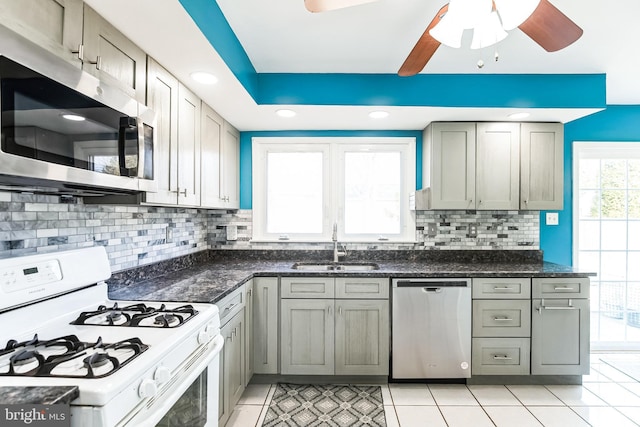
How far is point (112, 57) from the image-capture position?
1.46m

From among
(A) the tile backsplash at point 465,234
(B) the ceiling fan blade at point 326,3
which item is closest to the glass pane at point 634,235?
(A) the tile backsplash at point 465,234

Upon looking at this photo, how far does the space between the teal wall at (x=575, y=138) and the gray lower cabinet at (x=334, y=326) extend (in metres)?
1.82

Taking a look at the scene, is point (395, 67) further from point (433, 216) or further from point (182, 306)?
point (182, 306)

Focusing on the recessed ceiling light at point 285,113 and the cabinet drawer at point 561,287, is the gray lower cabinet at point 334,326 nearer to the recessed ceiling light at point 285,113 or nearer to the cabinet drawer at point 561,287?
the cabinet drawer at point 561,287

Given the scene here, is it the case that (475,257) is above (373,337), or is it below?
above

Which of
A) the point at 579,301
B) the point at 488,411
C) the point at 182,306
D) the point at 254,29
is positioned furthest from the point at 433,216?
the point at 182,306

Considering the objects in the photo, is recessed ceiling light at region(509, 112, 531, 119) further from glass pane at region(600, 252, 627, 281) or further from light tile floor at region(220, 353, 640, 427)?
light tile floor at region(220, 353, 640, 427)

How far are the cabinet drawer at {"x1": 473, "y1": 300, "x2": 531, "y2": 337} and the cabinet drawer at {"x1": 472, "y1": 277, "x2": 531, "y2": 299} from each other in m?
0.04

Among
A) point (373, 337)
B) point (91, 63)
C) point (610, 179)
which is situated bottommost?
point (373, 337)

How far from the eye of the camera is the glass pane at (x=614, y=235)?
3.29m

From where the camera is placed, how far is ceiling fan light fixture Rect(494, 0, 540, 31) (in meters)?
1.30

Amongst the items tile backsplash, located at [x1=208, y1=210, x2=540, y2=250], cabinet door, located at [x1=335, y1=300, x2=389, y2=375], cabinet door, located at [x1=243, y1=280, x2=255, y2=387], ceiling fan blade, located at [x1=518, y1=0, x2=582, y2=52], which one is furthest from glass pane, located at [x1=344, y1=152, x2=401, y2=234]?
ceiling fan blade, located at [x1=518, y1=0, x2=582, y2=52]

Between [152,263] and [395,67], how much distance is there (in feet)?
7.07

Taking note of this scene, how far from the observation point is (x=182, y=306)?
1.61m
